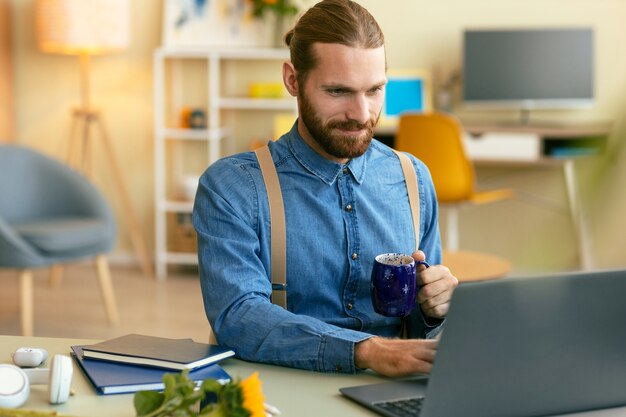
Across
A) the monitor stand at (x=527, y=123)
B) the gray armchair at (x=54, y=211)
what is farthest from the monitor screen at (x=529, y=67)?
the gray armchair at (x=54, y=211)

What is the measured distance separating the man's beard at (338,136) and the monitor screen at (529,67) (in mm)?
3480

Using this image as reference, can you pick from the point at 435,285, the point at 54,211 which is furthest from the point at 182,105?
the point at 435,285

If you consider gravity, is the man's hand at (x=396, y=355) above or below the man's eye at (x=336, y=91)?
below

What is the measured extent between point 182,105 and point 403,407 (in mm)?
4434

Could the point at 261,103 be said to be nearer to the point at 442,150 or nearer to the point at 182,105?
the point at 182,105

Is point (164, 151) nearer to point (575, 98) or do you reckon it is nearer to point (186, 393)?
point (575, 98)

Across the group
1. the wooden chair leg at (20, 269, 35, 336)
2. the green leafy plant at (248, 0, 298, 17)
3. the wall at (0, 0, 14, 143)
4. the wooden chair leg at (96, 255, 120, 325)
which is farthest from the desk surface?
the wall at (0, 0, 14, 143)

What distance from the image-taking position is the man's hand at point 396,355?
1.24 m

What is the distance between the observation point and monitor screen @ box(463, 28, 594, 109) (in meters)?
4.91

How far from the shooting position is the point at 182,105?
540cm

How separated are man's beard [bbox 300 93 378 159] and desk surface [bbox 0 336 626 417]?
1.34ft

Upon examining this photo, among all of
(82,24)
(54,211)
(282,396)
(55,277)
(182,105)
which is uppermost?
(82,24)

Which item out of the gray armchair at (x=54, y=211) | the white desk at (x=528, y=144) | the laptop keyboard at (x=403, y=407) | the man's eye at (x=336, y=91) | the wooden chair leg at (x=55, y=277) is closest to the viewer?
the laptop keyboard at (x=403, y=407)

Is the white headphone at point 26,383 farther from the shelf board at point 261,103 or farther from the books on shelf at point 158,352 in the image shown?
the shelf board at point 261,103
